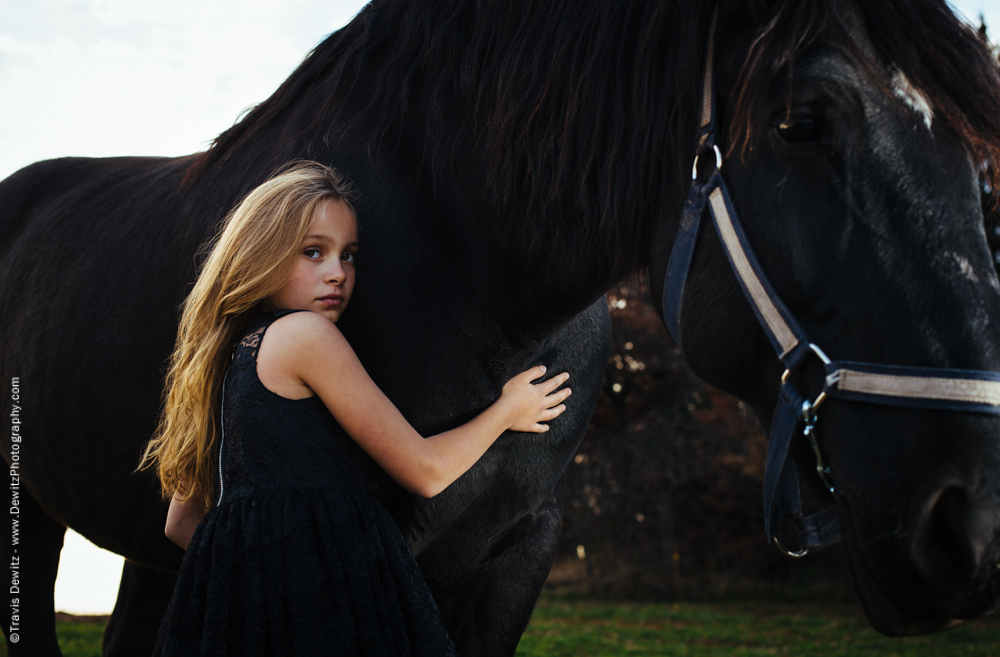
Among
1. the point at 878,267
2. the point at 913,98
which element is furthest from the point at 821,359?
the point at 913,98

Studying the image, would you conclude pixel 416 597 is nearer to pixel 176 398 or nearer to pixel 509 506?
pixel 509 506

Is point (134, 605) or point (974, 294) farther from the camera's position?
point (134, 605)

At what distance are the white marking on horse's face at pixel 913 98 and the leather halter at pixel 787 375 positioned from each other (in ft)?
1.04

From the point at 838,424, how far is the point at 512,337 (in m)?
0.85

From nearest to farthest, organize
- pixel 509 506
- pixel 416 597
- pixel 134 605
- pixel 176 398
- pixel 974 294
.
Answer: pixel 974 294 < pixel 416 597 < pixel 176 398 < pixel 509 506 < pixel 134 605

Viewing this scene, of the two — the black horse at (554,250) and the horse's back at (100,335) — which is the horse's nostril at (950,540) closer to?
the black horse at (554,250)

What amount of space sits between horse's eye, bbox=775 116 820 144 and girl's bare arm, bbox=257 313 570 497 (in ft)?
3.18

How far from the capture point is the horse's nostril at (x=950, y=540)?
1091mm

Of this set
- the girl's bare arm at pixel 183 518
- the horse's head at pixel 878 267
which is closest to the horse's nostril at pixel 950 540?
the horse's head at pixel 878 267

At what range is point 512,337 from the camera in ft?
6.18

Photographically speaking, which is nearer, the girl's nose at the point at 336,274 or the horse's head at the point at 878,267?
the horse's head at the point at 878,267

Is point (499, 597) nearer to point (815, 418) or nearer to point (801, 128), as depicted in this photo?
point (815, 418)

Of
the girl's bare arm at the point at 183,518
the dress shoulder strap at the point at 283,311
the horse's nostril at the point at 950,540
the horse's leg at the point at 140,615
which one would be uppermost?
the dress shoulder strap at the point at 283,311

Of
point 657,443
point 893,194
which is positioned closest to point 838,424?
point 893,194
